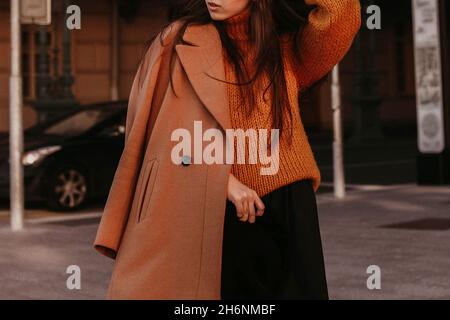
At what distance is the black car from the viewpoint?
41.8 ft

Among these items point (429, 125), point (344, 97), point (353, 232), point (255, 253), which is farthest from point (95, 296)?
point (344, 97)

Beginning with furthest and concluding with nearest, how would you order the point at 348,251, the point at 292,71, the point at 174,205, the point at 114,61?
1. the point at 114,61
2. the point at 348,251
3. the point at 292,71
4. the point at 174,205

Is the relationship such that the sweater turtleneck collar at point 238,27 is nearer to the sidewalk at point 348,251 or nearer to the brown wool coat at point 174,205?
the brown wool coat at point 174,205

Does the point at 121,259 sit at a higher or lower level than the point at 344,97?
lower

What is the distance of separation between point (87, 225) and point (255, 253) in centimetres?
859

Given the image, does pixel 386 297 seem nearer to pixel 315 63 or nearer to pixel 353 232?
pixel 353 232

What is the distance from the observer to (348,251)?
8.77 m

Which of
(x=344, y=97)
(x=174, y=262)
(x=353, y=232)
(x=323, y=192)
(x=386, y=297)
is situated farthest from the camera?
(x=344, y=97)

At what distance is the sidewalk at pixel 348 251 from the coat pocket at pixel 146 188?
14.0ft

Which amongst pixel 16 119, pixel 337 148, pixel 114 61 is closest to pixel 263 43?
pixel 16 119

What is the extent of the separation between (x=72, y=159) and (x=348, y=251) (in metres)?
5.10

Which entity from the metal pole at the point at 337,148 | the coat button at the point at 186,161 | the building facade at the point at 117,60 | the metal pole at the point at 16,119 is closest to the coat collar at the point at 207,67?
the coat button at the point at 186,161

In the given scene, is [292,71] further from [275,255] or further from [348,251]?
[348,251]

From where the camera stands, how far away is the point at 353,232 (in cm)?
1006
